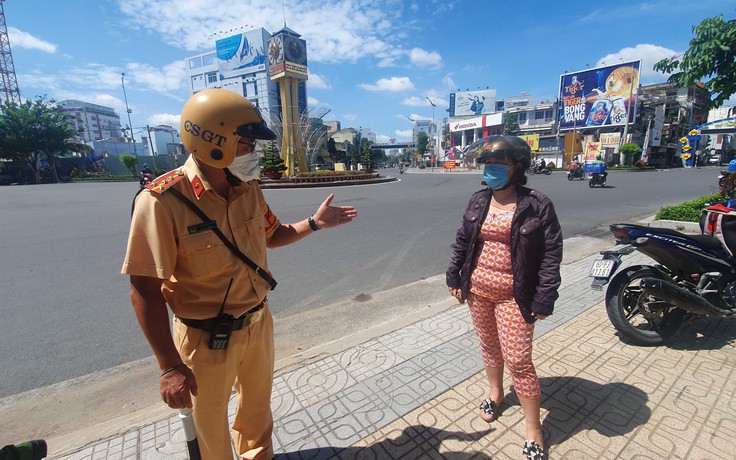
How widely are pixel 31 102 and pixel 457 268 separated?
50512 mm

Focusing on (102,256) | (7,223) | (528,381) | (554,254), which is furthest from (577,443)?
(7,223)

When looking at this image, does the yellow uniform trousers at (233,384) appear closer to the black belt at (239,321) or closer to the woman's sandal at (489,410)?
the black belt at (239,321)

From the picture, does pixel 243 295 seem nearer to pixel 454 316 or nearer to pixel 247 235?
pixel 247 235

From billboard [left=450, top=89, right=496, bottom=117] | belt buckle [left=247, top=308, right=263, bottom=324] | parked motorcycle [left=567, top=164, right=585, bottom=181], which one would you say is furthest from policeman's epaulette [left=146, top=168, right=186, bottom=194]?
billboard [left=450, top=89, right=496, bottom=117]

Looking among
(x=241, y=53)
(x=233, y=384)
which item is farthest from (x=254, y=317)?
(x=241, y=53)

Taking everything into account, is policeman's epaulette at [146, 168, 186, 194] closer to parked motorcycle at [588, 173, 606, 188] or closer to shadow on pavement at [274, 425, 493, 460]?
shadow on pavement at [274, 425, 493, 460]

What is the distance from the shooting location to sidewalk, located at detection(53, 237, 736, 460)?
1.96 m

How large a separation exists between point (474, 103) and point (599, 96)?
37546 millimetres

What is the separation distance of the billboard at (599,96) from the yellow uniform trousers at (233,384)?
53763 mm

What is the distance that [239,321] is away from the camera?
1.50 meters

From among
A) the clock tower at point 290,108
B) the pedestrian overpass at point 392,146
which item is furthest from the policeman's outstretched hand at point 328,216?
the pedestrian overpass at point 392,146

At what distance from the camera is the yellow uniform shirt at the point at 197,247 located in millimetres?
1217

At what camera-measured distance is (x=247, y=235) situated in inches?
60.4

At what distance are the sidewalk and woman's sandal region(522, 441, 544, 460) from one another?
66 mm
